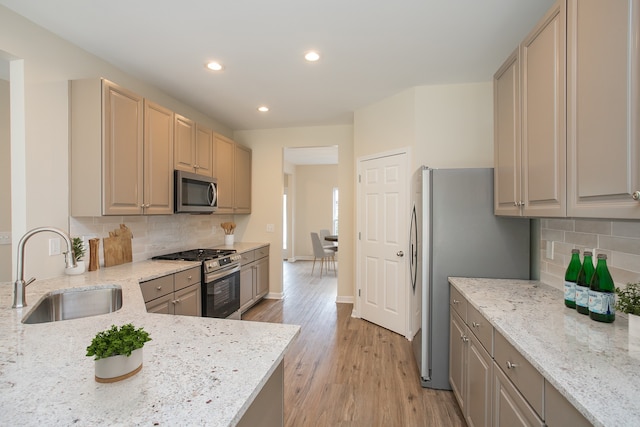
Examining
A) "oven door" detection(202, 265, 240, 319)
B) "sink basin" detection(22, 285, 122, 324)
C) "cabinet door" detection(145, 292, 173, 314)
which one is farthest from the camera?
"oven door" detection(202, 265, 240, 319)

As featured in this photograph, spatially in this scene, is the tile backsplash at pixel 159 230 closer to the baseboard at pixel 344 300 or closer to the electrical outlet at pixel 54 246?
the electrical outlet at pixel 54 246

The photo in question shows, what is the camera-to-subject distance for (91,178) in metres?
2.28

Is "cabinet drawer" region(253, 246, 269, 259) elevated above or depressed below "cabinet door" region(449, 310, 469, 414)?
above

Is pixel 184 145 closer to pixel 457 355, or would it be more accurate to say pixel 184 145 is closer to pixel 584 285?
pixel 457 355

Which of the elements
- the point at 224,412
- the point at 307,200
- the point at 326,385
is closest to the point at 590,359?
the point at 224,412

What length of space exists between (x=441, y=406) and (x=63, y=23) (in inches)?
146

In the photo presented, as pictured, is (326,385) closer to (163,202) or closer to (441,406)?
(441,406)

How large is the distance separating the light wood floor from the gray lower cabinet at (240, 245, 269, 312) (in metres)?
0.22

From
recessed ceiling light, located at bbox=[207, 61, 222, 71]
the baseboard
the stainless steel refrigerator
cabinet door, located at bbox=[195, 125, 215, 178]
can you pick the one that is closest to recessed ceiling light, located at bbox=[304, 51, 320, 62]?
recessed ceiling light, located at bbox=[207, 61, 222, 71]

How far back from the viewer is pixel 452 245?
7.43ft

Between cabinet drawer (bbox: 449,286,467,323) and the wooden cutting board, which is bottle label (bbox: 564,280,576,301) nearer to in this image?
cabinet drawer (bbox: 449,286,467,323)

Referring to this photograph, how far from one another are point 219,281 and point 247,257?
0.90m

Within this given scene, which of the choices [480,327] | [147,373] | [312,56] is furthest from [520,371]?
[312,56]

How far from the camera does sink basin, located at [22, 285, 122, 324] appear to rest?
67.2 inches
